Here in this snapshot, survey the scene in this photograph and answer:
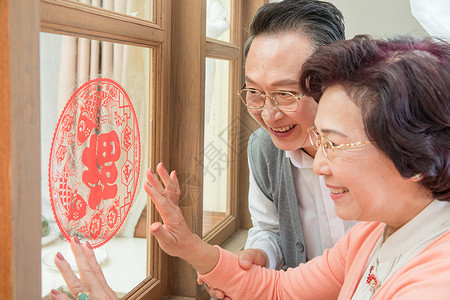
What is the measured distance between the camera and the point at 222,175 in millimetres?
2539

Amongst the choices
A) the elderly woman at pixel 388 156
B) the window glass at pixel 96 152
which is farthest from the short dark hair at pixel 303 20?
the window glass at pixel 96 152

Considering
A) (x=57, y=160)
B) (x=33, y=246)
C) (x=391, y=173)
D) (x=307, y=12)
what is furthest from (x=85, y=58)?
(x=391, y=173)

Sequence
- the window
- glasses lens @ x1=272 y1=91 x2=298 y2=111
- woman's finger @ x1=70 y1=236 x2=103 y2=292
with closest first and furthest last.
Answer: the window < woman's finger @ x1=70 y1=236 x2=103 y2=292 < glasses lens @ x1=272 y1=91 x2=298 y2=111

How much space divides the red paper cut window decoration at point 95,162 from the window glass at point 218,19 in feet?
2.51

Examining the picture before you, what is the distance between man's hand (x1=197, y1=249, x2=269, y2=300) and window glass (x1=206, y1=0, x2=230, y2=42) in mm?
943

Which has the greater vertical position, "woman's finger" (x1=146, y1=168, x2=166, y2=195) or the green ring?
"woman's finger" (x1=146, y1=168, x2=166, y2=195)

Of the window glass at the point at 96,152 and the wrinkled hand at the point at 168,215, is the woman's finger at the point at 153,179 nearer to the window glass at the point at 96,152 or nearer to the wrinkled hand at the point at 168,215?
the wrinkled hand at the point at 168,215

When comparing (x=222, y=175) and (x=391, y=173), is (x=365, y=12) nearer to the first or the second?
(x=222, y=175)

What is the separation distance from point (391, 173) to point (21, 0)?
0.75m

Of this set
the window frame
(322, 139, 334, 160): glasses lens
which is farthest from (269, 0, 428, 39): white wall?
(322, 139, 334, 160): glasses lens

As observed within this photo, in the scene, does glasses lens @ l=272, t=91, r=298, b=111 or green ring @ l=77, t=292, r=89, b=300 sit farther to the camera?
glasses lens @ l=272, t=91, r=298, b=111

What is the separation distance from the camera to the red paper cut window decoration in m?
1.27

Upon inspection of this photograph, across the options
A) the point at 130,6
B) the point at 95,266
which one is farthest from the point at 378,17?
the point at 95,266

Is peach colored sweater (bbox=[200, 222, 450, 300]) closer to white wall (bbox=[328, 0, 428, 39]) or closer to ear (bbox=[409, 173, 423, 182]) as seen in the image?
ear (bbox=[409, 173, 423, 182])
